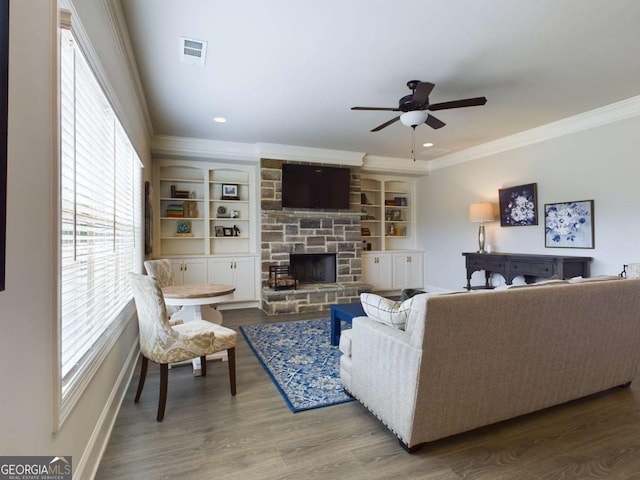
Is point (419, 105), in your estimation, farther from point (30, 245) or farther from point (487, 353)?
point (30, 245)

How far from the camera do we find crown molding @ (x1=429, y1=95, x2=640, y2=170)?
3.78 m

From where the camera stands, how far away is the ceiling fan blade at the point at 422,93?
9.49ft

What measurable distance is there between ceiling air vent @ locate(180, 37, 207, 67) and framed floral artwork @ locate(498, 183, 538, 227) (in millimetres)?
4528

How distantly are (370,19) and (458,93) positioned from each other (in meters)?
1.60

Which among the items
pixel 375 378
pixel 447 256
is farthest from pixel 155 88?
pixel 447 256

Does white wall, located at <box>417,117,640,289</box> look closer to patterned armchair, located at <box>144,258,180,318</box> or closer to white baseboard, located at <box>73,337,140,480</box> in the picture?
patterned armchair, located at <box>144,258,180,318</box>

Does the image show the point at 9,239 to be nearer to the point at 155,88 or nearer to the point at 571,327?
the point at 571,327

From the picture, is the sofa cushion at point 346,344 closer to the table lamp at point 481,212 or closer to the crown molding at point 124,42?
the crown molding at point 124,42

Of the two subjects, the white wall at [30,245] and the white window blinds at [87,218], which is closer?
the white wall at [30,245]

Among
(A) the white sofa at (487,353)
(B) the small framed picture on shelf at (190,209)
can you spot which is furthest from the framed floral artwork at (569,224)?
(B) the small framed picture on shelf at (190,209)

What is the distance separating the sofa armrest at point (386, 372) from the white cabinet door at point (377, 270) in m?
4.23

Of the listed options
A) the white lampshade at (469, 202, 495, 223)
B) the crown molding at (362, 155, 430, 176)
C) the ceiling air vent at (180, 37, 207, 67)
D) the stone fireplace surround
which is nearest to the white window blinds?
the ceiling air vent at (180, 37, 207, 67)

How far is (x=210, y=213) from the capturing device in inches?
→ 229

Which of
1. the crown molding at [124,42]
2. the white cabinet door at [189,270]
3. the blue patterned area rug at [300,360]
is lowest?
the blue patterned area rug at [300,360]
